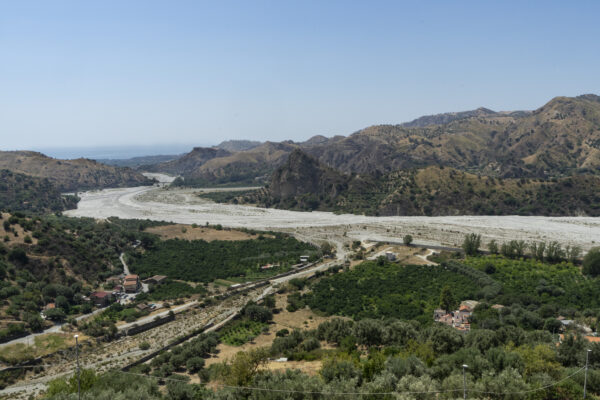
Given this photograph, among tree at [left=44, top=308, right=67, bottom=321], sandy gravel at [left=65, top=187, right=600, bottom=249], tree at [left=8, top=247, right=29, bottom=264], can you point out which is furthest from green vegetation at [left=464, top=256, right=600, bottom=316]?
tree at [left=8, top=247, right=29, bottom=264]

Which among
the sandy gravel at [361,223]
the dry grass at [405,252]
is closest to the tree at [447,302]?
the dry grass at [405,252]

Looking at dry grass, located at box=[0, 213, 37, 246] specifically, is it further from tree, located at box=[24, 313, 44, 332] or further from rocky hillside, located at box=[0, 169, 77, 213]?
rocky hillside, located at box=[0, 169, 77, 213]

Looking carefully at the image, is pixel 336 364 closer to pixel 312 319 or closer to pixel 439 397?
pixel 439 397

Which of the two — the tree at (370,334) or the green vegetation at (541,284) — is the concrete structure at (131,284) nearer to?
the tree at (370,334)

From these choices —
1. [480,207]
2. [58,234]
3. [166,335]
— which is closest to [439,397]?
[166,335]

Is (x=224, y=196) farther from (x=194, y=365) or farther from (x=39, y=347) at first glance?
(x=194, y=365)

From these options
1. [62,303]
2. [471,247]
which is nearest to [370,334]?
[62,303]
